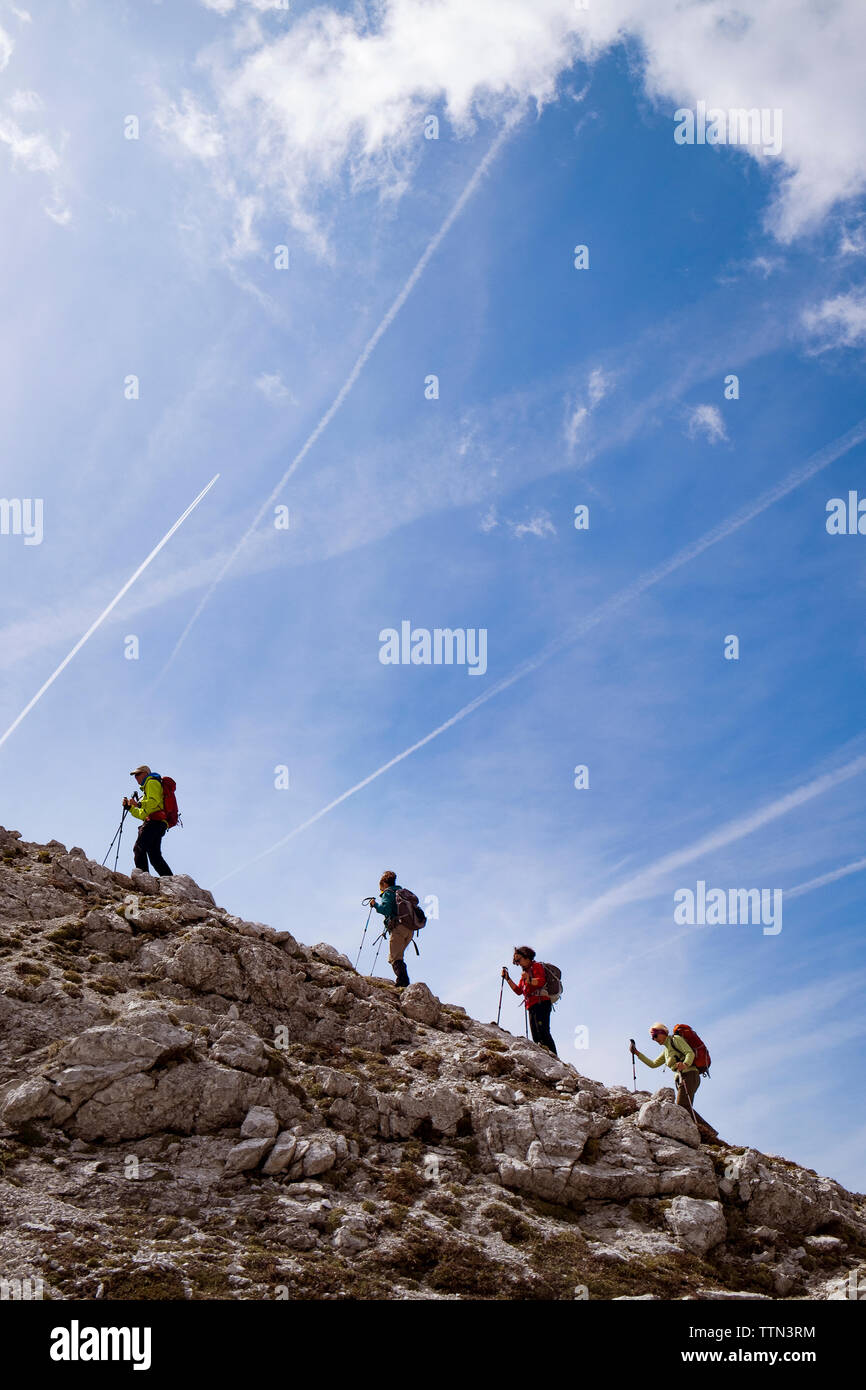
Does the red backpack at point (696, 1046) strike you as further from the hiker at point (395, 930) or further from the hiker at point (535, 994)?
the hiker at point (395, 930)

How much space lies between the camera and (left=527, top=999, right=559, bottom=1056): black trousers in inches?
975

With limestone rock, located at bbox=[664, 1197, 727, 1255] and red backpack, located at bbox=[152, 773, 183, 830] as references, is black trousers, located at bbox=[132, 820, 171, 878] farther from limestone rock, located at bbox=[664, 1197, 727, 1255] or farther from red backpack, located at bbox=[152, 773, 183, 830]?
limestone rock, located at bbox=[664, 1197, 727, 1255]

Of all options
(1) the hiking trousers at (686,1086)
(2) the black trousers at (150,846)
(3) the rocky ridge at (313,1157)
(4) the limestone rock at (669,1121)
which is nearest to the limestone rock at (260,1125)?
(3) the rocky ridge at (313,1157)

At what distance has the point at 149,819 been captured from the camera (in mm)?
26734

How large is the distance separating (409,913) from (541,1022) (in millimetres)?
5278

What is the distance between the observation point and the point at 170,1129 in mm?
16141

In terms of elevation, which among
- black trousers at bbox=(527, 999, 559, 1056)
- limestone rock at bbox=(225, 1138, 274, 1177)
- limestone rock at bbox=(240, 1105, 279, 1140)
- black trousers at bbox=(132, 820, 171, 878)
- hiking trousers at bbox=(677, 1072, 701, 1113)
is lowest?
limestone rock at bbox=(225, 1138, 274, 1177)

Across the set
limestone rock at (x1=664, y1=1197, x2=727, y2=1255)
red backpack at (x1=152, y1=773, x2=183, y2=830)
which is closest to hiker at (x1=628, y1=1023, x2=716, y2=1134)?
limestone rock at (x1=664, y1=1197, x2=727, y2=1255)

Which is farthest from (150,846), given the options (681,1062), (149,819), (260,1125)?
(681,1062)

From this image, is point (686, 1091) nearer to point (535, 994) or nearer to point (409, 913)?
point (535, 994)

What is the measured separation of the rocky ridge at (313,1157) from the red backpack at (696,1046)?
1.83m

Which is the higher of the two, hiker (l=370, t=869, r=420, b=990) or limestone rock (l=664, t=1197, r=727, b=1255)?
hiker (l=370, t=869, r=420, b=990)

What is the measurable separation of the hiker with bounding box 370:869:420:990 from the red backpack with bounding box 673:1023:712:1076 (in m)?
8.95

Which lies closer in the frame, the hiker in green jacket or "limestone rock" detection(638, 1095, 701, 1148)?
"limestone rock" detection(638, 1095, 701, 1148)
